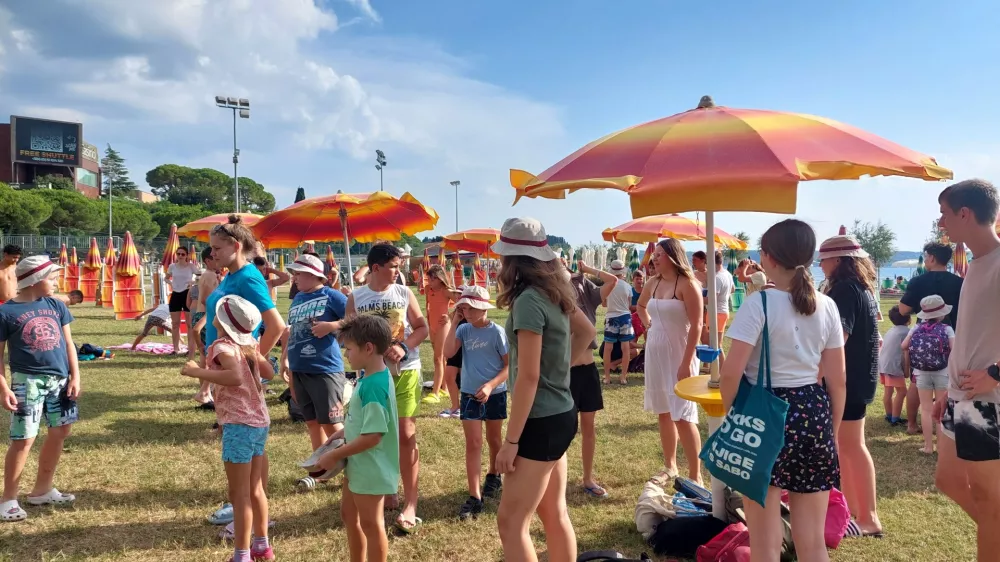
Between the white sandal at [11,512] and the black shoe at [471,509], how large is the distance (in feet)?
10.3

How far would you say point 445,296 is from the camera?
7520 mm

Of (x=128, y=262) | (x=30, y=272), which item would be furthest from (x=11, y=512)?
(x=128, y=262)

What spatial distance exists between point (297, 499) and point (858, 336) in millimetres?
4256

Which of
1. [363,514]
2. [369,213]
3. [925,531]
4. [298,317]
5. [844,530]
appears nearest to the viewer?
[363,514]

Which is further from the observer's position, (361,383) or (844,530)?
(844,530)

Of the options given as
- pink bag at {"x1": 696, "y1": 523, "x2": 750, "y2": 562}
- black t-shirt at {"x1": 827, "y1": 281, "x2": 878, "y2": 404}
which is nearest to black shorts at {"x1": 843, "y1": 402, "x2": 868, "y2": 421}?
black t-shirt at {"x1": 827, "y1": 281, "x2": 878, "y2": 404}

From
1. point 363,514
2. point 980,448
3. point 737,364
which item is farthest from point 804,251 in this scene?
point 363,514

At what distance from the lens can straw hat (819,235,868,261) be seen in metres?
3.71

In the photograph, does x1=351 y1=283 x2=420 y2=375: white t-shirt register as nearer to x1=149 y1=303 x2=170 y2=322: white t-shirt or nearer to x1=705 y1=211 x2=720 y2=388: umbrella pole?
x1=705 y1=211 x2=720 y2=388: umbrella pole

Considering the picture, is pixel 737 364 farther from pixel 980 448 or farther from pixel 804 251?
pixel 980 448

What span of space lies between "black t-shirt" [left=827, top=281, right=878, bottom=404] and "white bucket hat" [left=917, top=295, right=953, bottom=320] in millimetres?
1931

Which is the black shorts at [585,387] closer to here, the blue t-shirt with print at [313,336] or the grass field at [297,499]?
the grass field at [297,499]

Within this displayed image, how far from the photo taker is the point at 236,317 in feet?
10.9

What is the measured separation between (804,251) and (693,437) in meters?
2.38
